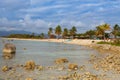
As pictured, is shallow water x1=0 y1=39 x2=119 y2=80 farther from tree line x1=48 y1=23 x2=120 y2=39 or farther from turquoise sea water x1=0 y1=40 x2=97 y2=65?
tree line x1=48 y1=23 x2=120 y2=39

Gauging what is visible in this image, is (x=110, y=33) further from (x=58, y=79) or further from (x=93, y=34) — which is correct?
(x=58, y=79)

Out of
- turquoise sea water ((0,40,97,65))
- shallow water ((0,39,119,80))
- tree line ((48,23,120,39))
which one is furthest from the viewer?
tree line ((48,23,120,39))

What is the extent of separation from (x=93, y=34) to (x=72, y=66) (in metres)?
148

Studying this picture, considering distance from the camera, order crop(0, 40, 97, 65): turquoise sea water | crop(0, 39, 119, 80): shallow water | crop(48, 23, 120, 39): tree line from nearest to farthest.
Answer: crop(0, 39, 119, 80): shallow water < crop(0, 40, 97, 65): turquoise sea water < crop(48, 23, 120, 39): tree line

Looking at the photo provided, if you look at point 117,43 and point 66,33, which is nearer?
point 117,43

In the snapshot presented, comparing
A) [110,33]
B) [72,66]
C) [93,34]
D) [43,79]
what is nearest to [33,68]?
[72,66]

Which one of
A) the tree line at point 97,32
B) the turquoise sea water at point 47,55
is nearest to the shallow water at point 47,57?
the turquoise sea water at point 47,55

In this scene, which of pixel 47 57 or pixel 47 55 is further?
pixel 47 55

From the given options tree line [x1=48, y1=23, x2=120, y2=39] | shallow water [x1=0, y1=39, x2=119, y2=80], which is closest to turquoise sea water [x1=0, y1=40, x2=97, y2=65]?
shallow water [x1=0, y1=39, x2=119, y2=80]

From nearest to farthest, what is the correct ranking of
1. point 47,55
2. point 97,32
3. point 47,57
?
point 47,57 → point 47,55 → point 97,32

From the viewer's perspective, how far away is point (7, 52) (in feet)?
180

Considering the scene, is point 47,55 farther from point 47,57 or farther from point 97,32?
point 97,32

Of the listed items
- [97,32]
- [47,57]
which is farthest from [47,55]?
[97,32]

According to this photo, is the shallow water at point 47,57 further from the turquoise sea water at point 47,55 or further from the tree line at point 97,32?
the tree line at point 97,32
